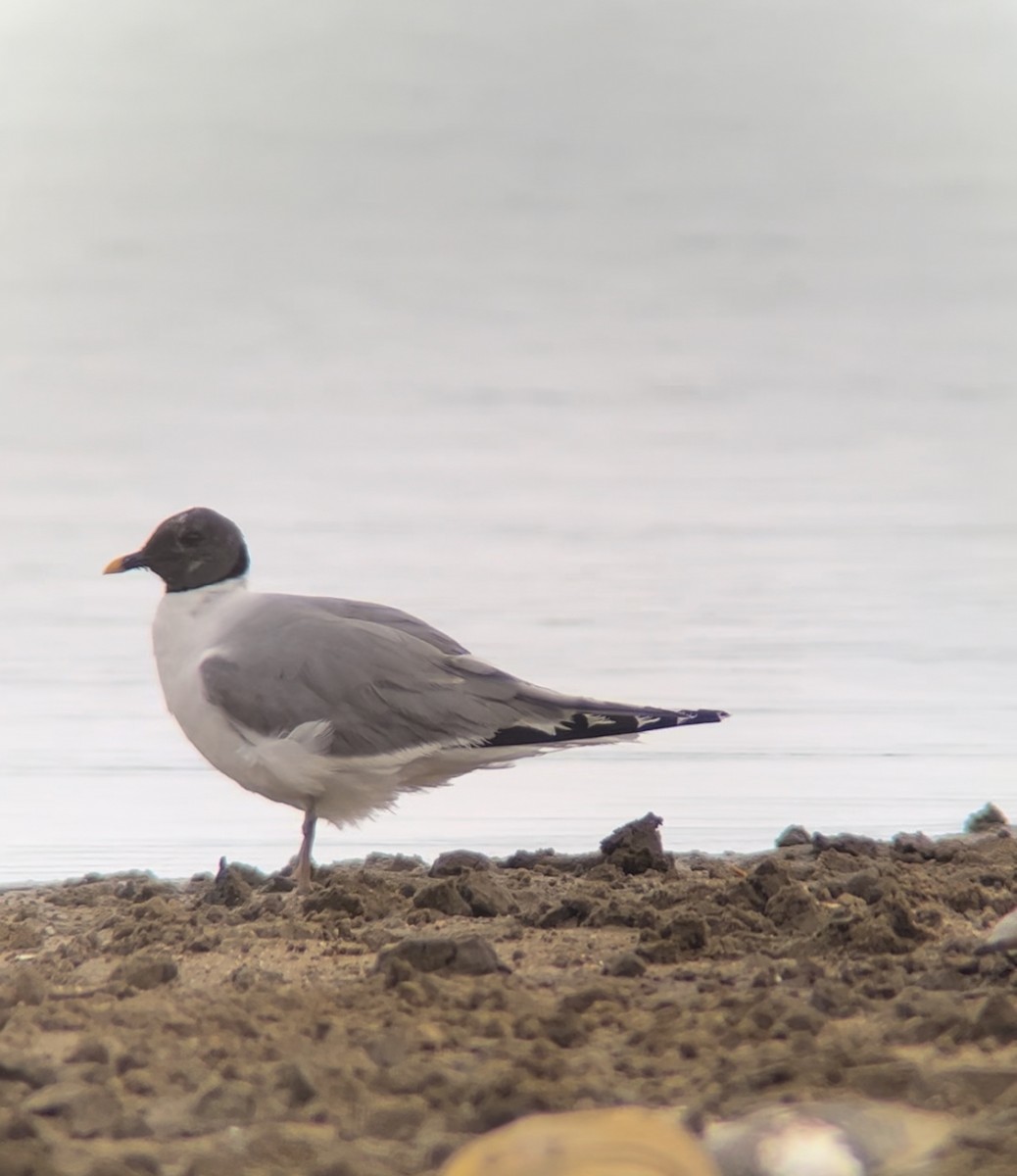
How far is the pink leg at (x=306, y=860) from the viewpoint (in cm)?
496

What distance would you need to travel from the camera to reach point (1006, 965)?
11.6 feet

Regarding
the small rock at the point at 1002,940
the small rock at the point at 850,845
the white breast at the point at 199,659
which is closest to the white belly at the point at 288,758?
the white breast at the point at 199,659

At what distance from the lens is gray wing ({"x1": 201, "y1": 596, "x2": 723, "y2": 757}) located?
529cm

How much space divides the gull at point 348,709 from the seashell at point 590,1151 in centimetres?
276

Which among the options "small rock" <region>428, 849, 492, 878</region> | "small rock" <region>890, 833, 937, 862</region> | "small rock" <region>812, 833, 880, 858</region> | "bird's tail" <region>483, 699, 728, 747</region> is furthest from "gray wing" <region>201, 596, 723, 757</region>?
"small rock" <region>890, 833, 937, 862</region>

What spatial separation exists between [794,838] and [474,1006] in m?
2.32

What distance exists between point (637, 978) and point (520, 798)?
3.07 metres

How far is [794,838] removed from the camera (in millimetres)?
5605

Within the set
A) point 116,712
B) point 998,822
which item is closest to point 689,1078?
point 998,822

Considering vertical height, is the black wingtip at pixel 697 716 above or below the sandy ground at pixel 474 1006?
above

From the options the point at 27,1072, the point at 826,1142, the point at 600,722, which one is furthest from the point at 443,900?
the point at 826,1142

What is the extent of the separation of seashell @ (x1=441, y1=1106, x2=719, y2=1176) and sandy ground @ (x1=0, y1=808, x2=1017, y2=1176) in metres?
0.21

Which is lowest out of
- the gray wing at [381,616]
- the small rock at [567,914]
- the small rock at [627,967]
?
the small rock at [627,967]

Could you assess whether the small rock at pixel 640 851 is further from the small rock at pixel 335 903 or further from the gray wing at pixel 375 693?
the small rock at pixel 335 903
